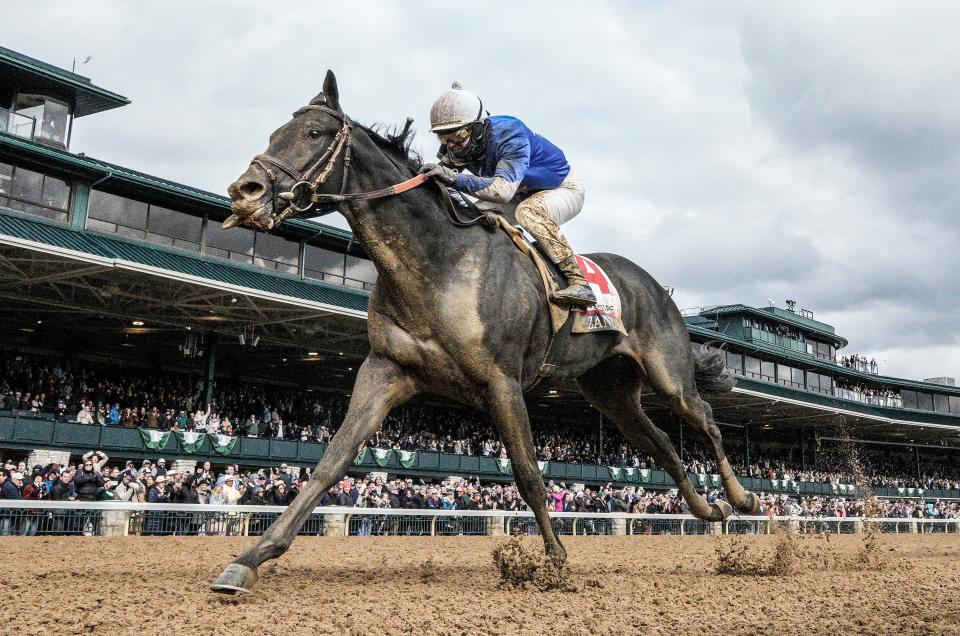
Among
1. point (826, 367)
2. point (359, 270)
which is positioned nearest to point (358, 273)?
point (359, 270)

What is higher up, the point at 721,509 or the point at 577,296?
the point at 577,296

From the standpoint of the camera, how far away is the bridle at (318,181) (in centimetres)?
493

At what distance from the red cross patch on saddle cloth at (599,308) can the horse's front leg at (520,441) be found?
42.2 inches

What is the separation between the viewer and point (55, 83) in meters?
28.4

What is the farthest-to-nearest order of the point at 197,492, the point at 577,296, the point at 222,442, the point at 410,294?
1. the point at 222,442
2. the point at 197,492
3. the point at 577,296
4. the point at 410,294

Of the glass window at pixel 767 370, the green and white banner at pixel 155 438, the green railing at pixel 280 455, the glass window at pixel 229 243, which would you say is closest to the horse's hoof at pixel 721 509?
the green and white banner at pixel 155 438

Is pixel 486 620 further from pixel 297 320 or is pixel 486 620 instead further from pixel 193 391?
pixel 193 391

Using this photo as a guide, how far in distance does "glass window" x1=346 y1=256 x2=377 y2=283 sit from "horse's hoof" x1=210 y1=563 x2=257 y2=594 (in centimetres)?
3016

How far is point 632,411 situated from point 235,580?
4.17 m

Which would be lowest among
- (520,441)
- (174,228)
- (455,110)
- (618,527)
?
(618,527)

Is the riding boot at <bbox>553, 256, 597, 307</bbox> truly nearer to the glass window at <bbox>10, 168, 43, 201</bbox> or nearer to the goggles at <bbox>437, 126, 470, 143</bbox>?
the goggles at <bbox>437, 126, 470, 143</bbox>

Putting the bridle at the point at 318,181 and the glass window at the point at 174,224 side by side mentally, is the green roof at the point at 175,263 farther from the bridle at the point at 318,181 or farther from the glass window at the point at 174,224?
the bridle at the point at 318,181

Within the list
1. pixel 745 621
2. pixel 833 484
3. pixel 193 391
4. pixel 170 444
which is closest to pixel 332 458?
pixel 745 621

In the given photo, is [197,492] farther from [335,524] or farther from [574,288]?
[574,288]
